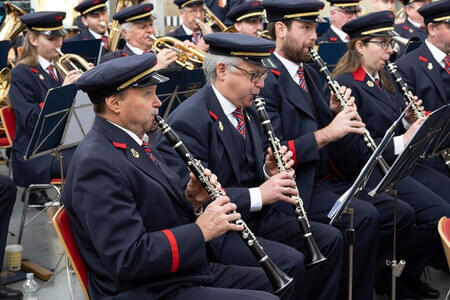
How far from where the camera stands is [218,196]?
134 inches

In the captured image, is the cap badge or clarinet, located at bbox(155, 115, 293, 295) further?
clarinet, located at bbox(155, 115, 293, 295)

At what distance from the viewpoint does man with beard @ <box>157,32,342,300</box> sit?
3936mm

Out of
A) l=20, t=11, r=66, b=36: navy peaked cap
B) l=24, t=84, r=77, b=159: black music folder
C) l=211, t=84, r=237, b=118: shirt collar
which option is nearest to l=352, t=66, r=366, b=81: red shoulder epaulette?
l=211, t=84, r=237, b=118: shirt collar

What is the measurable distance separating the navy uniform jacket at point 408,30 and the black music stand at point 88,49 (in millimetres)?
3584

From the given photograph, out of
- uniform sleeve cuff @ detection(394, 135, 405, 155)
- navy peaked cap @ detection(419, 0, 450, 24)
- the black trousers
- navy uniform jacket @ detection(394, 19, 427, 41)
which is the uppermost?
navy peaked cap @ detection(419, 0, 450, 24)

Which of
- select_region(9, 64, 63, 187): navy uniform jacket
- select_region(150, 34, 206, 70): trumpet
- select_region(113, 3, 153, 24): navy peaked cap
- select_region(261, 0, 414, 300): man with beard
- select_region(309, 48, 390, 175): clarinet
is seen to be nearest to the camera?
select_region(261, 0, 414, 300): man with beard

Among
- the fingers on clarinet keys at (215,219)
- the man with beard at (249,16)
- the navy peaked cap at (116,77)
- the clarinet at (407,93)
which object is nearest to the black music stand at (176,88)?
the clarinet at (407,93)

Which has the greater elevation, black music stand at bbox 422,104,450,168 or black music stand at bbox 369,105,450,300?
black music stand at bbox 369,105,450,300

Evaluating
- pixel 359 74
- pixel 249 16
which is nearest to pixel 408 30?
pixel 249 16

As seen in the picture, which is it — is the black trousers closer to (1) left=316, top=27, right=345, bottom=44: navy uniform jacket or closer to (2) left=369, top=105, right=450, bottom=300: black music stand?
(2) left=369, top=105, right=450, bottom=300: black music stand

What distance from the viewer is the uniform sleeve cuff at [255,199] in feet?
13.1

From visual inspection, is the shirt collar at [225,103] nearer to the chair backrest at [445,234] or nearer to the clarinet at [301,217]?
the clarinet at [301,217]

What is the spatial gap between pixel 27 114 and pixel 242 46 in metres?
2.42

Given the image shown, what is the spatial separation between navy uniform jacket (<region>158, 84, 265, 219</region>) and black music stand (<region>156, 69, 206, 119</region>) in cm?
138
